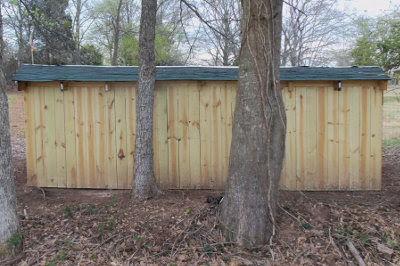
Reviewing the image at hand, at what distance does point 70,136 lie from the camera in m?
5.33

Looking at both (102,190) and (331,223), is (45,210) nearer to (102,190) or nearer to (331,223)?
(102,190)

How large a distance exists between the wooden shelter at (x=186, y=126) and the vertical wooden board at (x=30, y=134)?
16 millimetres

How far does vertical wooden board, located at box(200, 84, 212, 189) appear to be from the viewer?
5.22m

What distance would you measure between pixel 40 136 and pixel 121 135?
1.34 m

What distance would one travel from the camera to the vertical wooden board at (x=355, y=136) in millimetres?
5105

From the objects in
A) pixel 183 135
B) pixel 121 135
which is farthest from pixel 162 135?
pixel 121 135

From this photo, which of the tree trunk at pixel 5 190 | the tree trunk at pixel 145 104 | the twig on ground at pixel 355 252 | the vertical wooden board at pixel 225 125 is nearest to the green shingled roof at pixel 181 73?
the vertical wooden board at pixel 225 125

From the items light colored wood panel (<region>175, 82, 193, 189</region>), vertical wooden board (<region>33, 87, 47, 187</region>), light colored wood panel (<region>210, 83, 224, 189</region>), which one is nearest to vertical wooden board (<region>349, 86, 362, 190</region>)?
light colored wood panel (<region>210, 83, 224, 189</region>)

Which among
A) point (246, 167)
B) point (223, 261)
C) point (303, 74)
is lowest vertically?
point (223, 261)

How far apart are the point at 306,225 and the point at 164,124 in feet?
8.72

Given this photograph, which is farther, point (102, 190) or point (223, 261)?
point (102, 190)

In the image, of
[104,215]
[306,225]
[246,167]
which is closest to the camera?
[246,167]

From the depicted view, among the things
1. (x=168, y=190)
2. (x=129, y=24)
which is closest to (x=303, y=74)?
(x=168, y=190)

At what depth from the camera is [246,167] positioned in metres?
3.43
